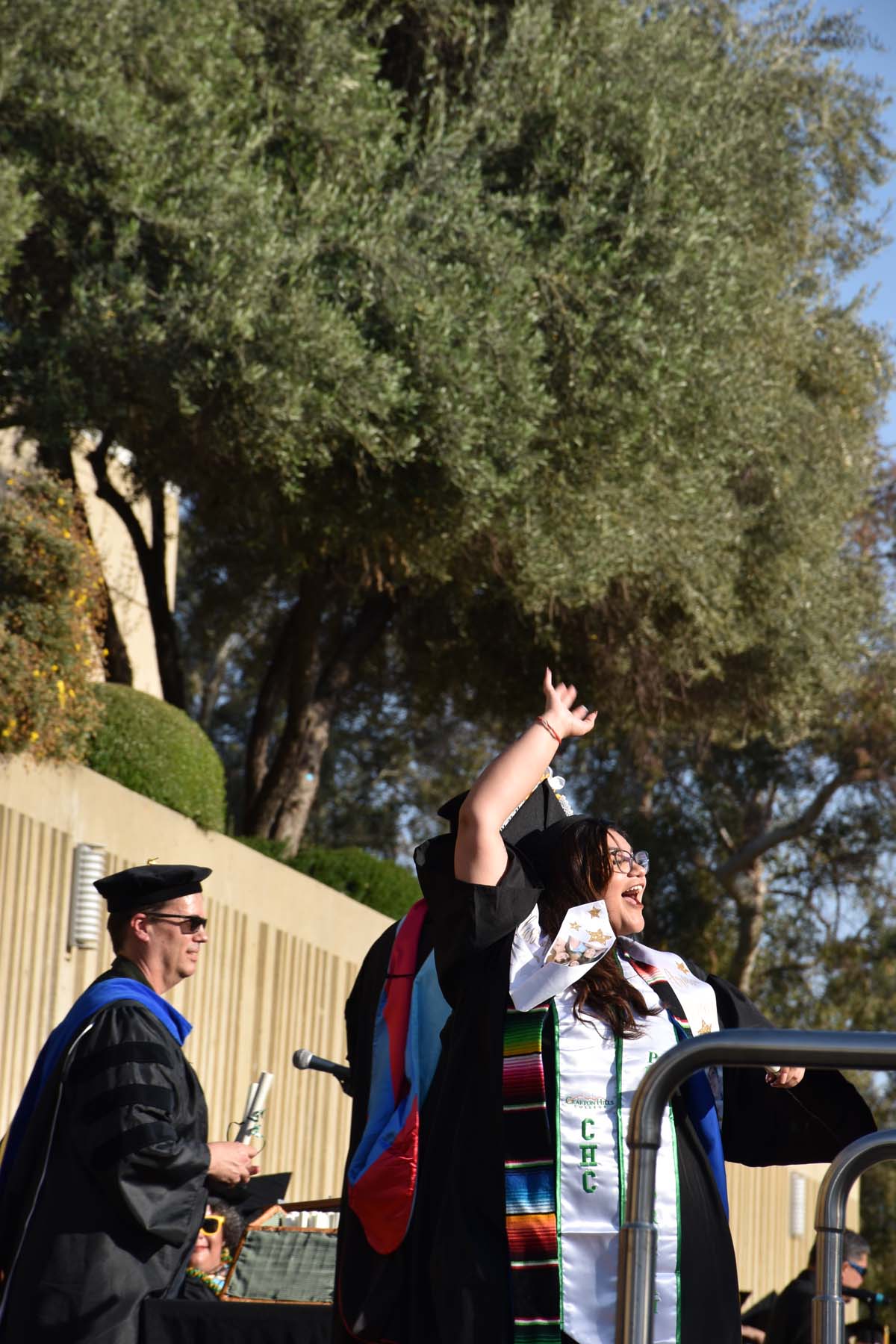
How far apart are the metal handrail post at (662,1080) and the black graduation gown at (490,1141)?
0.43 meters

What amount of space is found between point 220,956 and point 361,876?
9.74 feet

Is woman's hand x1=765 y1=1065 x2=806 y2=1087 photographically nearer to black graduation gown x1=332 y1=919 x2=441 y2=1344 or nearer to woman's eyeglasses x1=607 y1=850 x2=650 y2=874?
woman's eyeglasses x1=607 y1=850 x2=650 y2=874

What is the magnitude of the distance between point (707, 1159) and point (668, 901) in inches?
856

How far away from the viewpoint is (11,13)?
8680 millimetres

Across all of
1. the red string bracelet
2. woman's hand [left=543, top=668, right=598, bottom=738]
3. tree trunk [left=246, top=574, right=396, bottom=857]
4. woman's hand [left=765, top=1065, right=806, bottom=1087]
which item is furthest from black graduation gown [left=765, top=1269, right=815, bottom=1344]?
tree trunk [left=246, top=574, right=396, bottom=857]

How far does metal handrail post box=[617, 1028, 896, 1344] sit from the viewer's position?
224cm

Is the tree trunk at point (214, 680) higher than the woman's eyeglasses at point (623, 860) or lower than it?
A: higher

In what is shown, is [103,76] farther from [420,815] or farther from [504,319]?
[420,815]

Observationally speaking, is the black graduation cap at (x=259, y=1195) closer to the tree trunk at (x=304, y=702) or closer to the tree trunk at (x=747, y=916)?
the tree trunk at (x=304, y=702)

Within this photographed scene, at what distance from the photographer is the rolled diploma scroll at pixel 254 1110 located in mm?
4973

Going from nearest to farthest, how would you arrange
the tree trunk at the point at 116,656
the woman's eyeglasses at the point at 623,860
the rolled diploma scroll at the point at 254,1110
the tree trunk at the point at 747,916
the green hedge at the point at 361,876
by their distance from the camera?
the woman's eyeglasses at the point at 623,860, the rolled diploma scroll at the point at 254,1110, the tree trunk at the point at 116,656, the green hedge at the point at 361,876, the tree trunk at the point at 747,916

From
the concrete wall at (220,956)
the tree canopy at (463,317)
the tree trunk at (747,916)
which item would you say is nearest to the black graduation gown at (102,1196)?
the concrete wall at (220,956)

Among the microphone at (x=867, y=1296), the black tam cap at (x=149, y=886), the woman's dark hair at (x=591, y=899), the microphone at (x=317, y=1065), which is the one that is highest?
the black tam cap at (x=149, y=886)

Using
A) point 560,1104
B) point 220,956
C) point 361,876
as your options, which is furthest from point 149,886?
point 361,876
